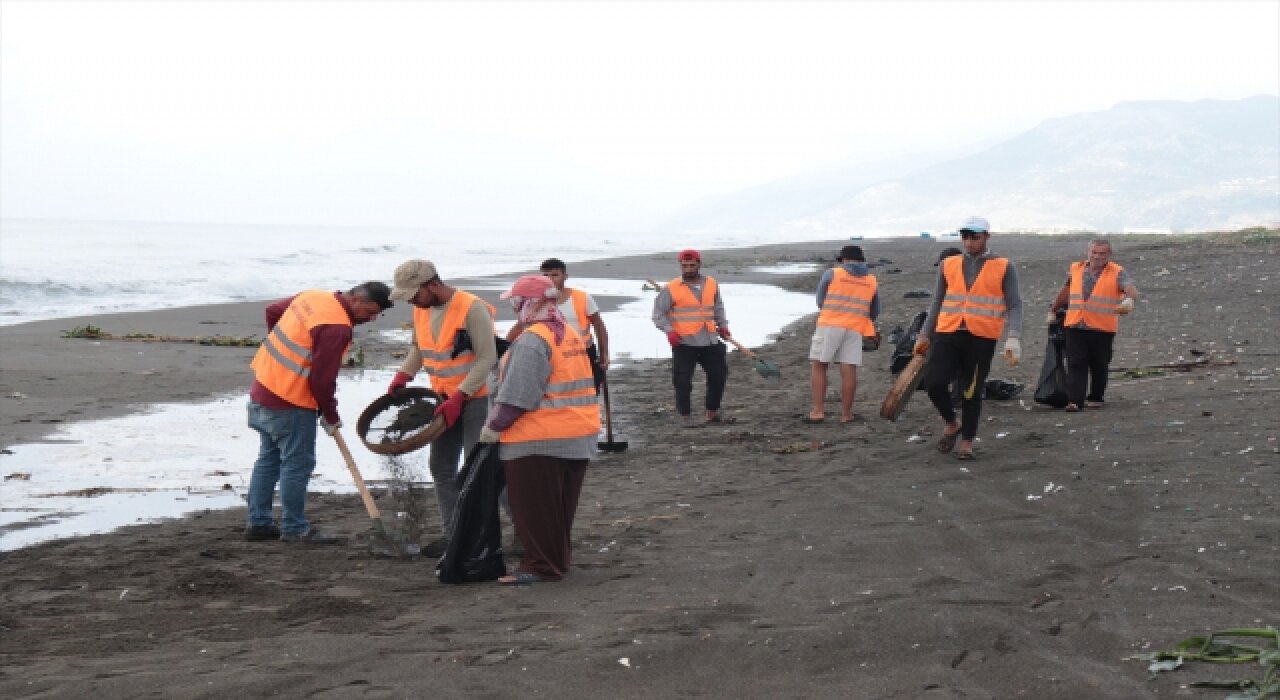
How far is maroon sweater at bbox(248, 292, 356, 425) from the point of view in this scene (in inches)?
279

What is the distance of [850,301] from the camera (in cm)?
1101

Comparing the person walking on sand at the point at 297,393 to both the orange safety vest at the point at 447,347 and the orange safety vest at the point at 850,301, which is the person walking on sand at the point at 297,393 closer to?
the orange safety vest at the point at 447,347

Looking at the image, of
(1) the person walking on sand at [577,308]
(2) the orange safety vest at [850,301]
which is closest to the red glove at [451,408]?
(1) the person walking on sand at [577,308]

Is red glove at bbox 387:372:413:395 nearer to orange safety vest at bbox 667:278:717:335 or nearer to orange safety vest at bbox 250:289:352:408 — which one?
orange safety vest at bbox 250:289:352:408

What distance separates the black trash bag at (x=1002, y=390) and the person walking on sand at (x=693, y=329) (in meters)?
2.47

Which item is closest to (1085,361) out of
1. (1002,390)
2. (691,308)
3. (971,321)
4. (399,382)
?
(1002,390)

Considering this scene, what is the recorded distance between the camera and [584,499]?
27.9 feet

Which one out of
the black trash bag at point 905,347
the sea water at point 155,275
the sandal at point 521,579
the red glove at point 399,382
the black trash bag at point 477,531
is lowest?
the sea water at point 155,275

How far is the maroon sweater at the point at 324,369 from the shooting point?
7.09 metres

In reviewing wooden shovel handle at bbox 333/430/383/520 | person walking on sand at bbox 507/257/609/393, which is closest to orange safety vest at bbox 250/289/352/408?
wooden shovel handle at bbox 333/430/383/520

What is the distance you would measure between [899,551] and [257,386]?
3832 millimetres

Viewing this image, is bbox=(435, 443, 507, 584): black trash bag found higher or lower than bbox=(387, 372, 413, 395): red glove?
lower

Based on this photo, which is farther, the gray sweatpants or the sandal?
the gray sweatpants

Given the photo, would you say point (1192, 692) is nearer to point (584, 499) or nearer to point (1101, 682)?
point (1101, 682)
